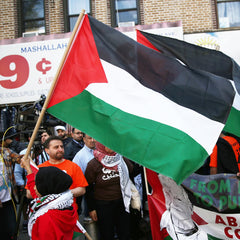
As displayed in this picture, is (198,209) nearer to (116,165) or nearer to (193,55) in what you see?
(116,165)

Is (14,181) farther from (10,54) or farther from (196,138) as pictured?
(10,54)

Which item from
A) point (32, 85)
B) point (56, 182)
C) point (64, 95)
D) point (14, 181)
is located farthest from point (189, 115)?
point (32, 85)

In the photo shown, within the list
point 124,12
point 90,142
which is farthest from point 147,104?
point 124,12

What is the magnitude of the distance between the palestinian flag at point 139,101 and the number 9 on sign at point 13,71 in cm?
706

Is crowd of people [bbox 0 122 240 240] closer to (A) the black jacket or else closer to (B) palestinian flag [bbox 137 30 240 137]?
(A) the black jacket

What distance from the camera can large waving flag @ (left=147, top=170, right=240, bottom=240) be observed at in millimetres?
3566

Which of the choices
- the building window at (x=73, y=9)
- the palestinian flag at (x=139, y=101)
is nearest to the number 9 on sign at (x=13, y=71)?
the building window at (x=73, y=9)

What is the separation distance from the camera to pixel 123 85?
11.0 feet

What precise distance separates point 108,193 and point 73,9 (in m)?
8.65

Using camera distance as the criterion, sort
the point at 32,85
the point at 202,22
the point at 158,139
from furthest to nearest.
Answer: the point at 202,22 < the point at 32,85 < the point at 158,139

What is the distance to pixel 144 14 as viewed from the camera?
1090cm

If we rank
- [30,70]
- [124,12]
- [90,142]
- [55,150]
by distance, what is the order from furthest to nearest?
1. [124,12]
2. [30,70]
3. [90,142]
4. [55,150]

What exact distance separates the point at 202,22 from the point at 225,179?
8.00 metres

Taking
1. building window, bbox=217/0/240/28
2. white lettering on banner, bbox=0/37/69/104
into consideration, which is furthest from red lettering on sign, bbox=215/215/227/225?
building window, bbox=217/0/240/28
